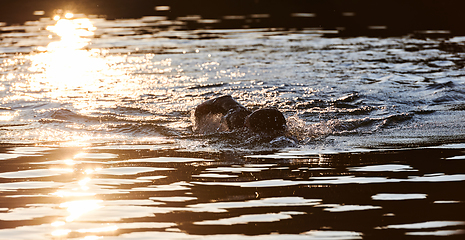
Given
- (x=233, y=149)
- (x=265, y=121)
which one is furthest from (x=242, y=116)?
(x=233, y=149)

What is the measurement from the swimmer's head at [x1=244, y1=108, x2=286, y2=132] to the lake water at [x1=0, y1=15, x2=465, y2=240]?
144 mm

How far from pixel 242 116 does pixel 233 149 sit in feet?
2.90

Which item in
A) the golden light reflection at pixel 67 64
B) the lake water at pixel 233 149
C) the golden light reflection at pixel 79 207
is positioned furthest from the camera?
the golden light reflection at pixel 67 64

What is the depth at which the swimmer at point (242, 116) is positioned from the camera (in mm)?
7148

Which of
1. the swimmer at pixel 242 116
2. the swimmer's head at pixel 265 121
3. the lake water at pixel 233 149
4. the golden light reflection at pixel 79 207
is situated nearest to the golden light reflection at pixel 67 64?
the lake water at pixel 233 149

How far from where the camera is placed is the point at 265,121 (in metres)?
7.16

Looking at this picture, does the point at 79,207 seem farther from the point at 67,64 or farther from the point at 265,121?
the point at 67,64

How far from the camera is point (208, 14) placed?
28.1m

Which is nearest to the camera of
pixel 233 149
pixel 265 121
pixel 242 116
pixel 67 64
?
pixel 233 149

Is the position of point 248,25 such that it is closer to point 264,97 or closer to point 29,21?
point 29,21

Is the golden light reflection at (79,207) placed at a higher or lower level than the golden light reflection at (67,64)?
lower

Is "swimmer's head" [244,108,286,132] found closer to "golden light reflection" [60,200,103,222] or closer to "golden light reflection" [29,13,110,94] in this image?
"golden light reflection" [60,200,103,222]

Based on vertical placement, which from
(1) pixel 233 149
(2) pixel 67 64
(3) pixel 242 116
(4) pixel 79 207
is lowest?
(1) pixel 233 149

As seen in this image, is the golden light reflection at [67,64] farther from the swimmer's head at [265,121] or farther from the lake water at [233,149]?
the swimmer's head at [265,121]
